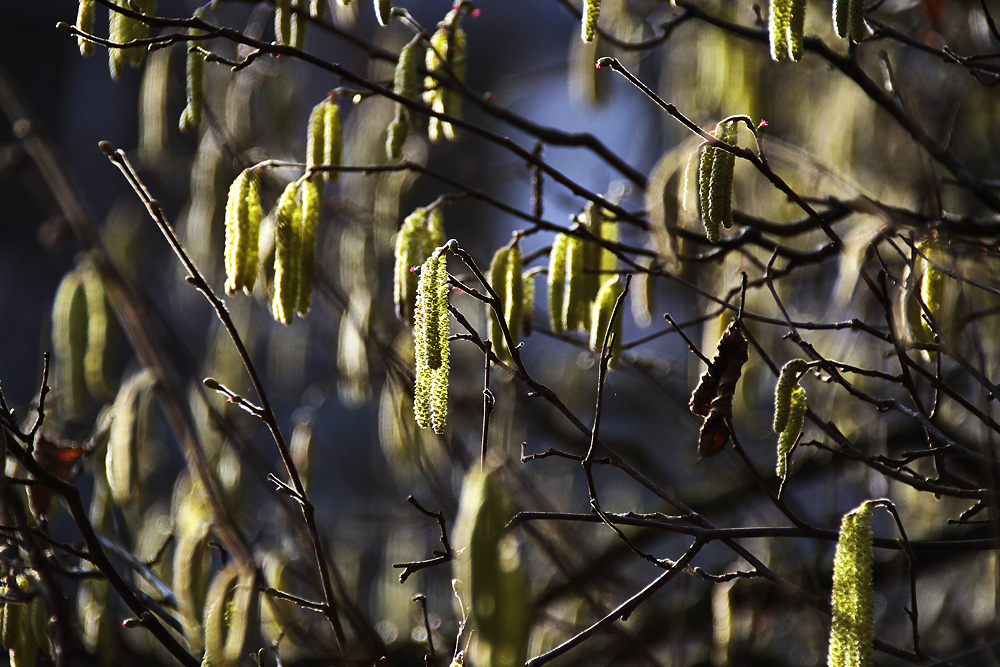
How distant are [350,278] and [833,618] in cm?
149

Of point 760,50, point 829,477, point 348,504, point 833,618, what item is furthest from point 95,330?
point 348,504

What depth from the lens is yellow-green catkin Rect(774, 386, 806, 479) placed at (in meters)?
1.00

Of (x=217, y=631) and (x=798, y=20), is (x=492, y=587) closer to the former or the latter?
(x=217, y=631)

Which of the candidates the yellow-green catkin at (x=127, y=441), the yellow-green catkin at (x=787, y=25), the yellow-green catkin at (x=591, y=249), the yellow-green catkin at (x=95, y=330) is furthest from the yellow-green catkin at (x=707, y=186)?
the yellow-green catkin at (x=95, y=330)

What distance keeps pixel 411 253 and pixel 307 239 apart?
14 cm

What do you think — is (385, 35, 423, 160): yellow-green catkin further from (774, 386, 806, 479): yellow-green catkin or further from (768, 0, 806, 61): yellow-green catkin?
(774, 386, 806, 479): yellow-green catkin

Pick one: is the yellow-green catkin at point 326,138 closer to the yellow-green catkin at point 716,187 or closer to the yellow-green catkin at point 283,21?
the yellow-green catkin at point 283,21

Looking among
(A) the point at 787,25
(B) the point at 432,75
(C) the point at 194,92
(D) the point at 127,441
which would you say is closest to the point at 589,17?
(A) the point at 787,25

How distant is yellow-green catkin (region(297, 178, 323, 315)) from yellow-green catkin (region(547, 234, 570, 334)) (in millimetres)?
347

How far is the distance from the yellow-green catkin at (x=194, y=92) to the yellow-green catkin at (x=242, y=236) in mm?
207

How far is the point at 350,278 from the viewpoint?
7.04 feet

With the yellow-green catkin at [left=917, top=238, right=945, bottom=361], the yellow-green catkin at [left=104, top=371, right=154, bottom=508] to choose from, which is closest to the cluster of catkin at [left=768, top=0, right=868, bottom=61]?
the yellow-green catkin at [left=917, top=238, right=945, bottom=361]

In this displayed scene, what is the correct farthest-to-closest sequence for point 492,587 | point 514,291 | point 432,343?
point 514,291
point 432,343
point 492,587

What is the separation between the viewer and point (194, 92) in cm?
128
